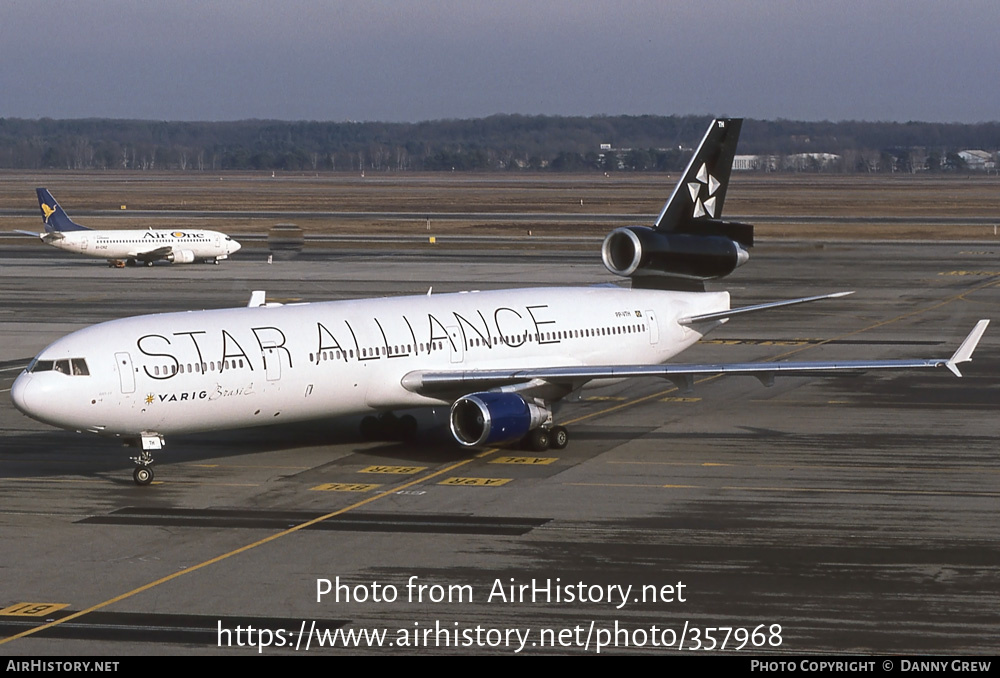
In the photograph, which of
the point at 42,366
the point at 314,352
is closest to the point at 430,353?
the point at 314,352

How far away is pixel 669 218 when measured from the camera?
44.6 meters

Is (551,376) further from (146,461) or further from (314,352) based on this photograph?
(146,461)

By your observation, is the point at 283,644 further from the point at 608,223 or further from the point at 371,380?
the point at 608,223

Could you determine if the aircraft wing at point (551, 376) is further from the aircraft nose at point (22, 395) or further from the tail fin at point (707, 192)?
the aircraft nose at point (22, 395)

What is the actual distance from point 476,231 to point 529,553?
368 feet

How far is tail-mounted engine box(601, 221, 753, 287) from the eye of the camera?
4384 cm

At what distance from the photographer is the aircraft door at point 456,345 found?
38.1 metres

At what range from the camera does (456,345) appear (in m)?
38.1

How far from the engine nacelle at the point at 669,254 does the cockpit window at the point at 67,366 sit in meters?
18.5

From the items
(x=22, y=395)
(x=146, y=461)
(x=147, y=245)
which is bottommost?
(x=147, y=245)

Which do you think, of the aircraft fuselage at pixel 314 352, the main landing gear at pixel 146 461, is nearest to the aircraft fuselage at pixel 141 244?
the aircraft fuselage at pixel 314 352

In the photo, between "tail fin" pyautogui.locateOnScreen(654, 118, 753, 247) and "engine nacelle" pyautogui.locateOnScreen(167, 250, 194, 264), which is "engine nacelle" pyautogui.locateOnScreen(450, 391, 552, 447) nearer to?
"tail fin" pyautogui.locateOnScreen(654, 118, 753, 247)

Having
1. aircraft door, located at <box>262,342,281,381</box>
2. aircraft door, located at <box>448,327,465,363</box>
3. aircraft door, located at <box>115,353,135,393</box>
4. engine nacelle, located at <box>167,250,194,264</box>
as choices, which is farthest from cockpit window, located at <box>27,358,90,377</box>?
engine nacelle, located at <box>167,250,194,264</box>

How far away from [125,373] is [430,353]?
29.8 ft
